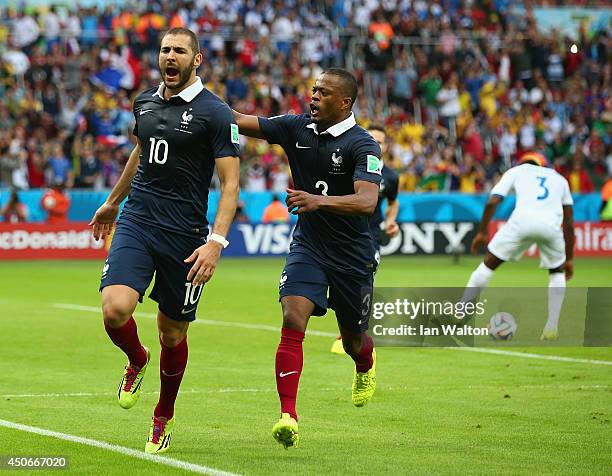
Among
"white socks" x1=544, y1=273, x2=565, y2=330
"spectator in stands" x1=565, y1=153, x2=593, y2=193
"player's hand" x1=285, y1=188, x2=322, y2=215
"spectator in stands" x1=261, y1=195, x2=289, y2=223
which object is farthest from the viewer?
"spectator in stands" x1=565, y1=153, x2=593, y2=193

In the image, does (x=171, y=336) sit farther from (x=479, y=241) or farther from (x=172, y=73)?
(x=479, y=241)

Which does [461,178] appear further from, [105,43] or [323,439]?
[323,439]

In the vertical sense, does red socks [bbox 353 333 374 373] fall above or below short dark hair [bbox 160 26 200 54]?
below

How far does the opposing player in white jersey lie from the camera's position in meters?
14.0

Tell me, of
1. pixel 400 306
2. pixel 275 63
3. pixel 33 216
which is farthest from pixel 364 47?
pixel 400 306

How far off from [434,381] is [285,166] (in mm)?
19892

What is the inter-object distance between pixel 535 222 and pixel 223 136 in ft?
23.0

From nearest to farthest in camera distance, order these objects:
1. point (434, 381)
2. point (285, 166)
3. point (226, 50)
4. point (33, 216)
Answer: point (434, 381) < point (33, 216) < point (285, 166) < point (226, 50)

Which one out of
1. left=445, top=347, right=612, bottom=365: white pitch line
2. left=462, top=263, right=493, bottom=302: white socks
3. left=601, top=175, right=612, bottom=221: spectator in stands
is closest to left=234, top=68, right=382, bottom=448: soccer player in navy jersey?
left=445, top=347, right=612, bottom=365: white pitch line

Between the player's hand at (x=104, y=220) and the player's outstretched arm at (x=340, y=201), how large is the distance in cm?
Result: 123

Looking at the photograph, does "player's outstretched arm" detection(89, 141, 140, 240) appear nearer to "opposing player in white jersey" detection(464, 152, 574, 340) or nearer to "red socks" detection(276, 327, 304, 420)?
"red socks" detection(276, 327, 304, 420)

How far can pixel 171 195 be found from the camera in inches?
308

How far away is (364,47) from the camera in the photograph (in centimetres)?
3456

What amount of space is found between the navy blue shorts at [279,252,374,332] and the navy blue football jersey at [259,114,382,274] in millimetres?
63
